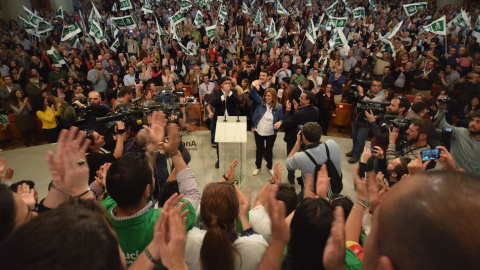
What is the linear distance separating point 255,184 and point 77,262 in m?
4.32

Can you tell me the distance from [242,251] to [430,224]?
106 cm

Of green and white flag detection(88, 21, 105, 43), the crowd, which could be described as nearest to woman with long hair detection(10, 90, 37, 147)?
the crowd

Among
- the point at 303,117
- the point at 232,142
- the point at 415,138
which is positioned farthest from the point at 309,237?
the point at 303,117

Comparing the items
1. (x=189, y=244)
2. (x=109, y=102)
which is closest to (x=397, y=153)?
(x=189, y=244)

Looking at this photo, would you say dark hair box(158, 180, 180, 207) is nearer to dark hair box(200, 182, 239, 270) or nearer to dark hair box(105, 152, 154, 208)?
dark hair box(105, 152, 154, 208)

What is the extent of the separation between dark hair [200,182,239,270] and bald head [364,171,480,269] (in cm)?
75

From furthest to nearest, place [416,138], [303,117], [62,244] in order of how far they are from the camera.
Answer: [303,117] < [416,138] < [62,244]

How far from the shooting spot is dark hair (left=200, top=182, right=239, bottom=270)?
54.6 inches

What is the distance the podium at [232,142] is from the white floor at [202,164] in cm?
28

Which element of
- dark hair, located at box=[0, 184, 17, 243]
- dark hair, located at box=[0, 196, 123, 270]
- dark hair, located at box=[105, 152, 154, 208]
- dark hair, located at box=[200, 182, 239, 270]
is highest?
dark hair, located at box=[0, 196, 123, 270]

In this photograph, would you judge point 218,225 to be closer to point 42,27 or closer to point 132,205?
point 132,205

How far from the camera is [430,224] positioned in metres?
0.74

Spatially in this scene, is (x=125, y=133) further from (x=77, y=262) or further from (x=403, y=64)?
(x=403, y=64)

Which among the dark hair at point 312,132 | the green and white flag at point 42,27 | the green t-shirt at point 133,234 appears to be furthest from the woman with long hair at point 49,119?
the dark hair at point 312,132
